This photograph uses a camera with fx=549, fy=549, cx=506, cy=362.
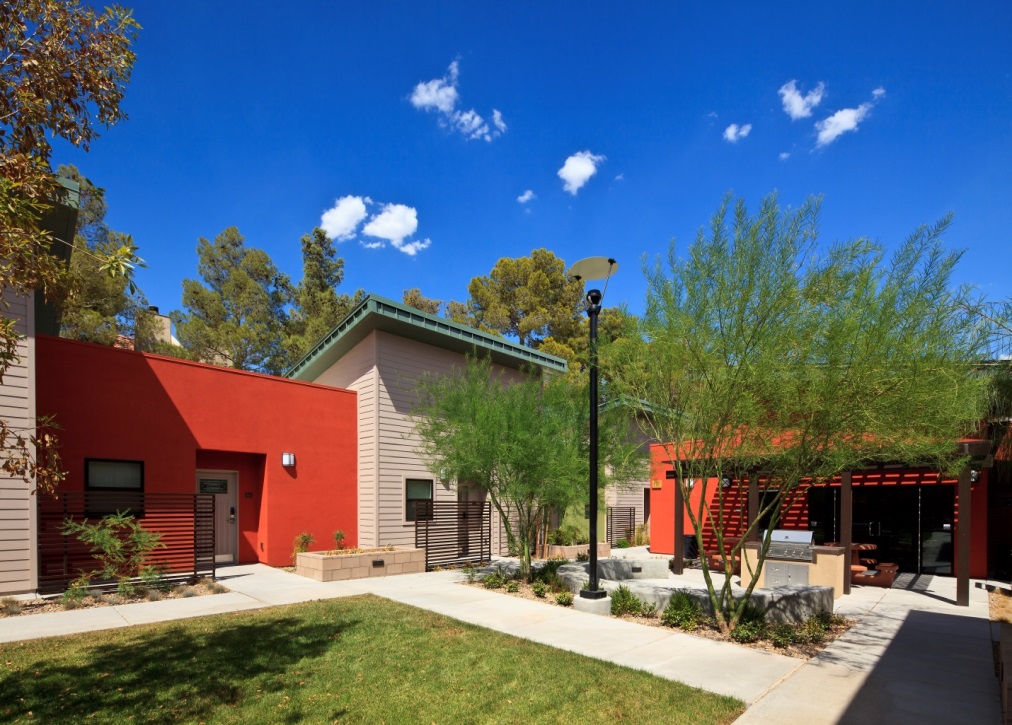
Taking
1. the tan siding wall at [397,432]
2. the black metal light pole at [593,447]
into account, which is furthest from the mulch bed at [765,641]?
the tan siding wall at [397,432]

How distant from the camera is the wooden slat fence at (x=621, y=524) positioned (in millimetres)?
19453

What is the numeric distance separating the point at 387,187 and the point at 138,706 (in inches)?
736

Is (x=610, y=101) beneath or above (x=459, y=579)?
above

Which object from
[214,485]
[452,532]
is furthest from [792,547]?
[214,485]

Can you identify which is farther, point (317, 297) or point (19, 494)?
point (317, 297)

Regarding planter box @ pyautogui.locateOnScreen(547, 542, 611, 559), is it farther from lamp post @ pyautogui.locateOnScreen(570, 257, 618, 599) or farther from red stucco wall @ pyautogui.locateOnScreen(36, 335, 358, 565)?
lamp post @ pyautogui.locateOnScreen(570, 257, 618, 599)

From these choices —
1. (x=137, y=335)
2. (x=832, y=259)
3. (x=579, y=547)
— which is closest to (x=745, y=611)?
(x=832, y=259)

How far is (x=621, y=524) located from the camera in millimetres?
20469

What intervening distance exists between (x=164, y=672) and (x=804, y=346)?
7.32 m

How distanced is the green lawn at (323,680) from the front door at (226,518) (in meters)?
5.58

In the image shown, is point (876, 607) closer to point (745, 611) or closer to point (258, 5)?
point (745, 611)

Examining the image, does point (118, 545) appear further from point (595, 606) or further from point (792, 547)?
point (792, 547)

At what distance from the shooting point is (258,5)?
9469 mm

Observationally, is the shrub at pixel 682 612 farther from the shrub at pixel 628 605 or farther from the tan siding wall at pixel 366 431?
the tan siding wall at pixel 366 431
